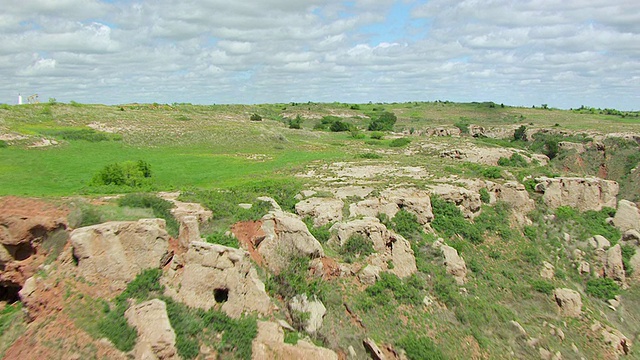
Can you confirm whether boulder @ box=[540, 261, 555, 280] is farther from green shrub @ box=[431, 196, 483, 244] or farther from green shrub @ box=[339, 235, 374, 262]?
green shrub @ box=[339, 235, 374, 262]

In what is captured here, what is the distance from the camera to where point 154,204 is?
59.8 ft

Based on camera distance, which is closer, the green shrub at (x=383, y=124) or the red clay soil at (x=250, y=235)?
the red clay soil at (x=250, y=235)

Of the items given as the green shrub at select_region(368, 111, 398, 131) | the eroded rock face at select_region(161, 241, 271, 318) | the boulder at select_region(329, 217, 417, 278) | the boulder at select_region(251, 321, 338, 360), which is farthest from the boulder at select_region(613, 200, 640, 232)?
the green shrub at select_region(368, 111, 398, 131)

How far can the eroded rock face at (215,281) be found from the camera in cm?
1408

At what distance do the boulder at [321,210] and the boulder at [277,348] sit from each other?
27.9 feet

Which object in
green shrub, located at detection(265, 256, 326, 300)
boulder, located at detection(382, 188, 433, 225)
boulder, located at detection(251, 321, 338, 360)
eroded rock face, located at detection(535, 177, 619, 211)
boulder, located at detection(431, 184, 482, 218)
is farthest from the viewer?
eroded rock face, located at detection(535, 177, 619, 211)

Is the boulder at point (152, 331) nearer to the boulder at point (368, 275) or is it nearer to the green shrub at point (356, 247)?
the boulder at point (368, 275)

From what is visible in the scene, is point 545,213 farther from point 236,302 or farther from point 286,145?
point 286,145

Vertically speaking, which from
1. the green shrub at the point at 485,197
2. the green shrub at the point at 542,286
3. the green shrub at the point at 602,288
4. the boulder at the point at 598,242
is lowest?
the green shrub at the point at 602,288

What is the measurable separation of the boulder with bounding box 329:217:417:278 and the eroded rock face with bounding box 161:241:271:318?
20.7 feet

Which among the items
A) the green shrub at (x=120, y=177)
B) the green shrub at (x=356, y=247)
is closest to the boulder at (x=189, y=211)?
the green shrub at (x=356, y=247)

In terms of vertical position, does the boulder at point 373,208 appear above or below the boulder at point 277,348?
above

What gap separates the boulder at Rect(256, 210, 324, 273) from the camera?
17.9 m

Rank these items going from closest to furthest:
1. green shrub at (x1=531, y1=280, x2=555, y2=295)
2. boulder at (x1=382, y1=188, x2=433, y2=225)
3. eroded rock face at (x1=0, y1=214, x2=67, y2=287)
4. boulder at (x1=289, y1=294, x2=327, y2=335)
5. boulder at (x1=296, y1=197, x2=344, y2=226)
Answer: eroded rock face at (x1=0, y1=214, x2=67, y2=287) → boulder at (x1=289, y1=294, x2=327, y2=335) → boulder at (x1=296, y1=197, x2=344, y2=226) → green shrub at (x1=531, y1=280, x2=555, y2=295) → boulder at (x1=382, y1=188, x2=433, y2=225)
